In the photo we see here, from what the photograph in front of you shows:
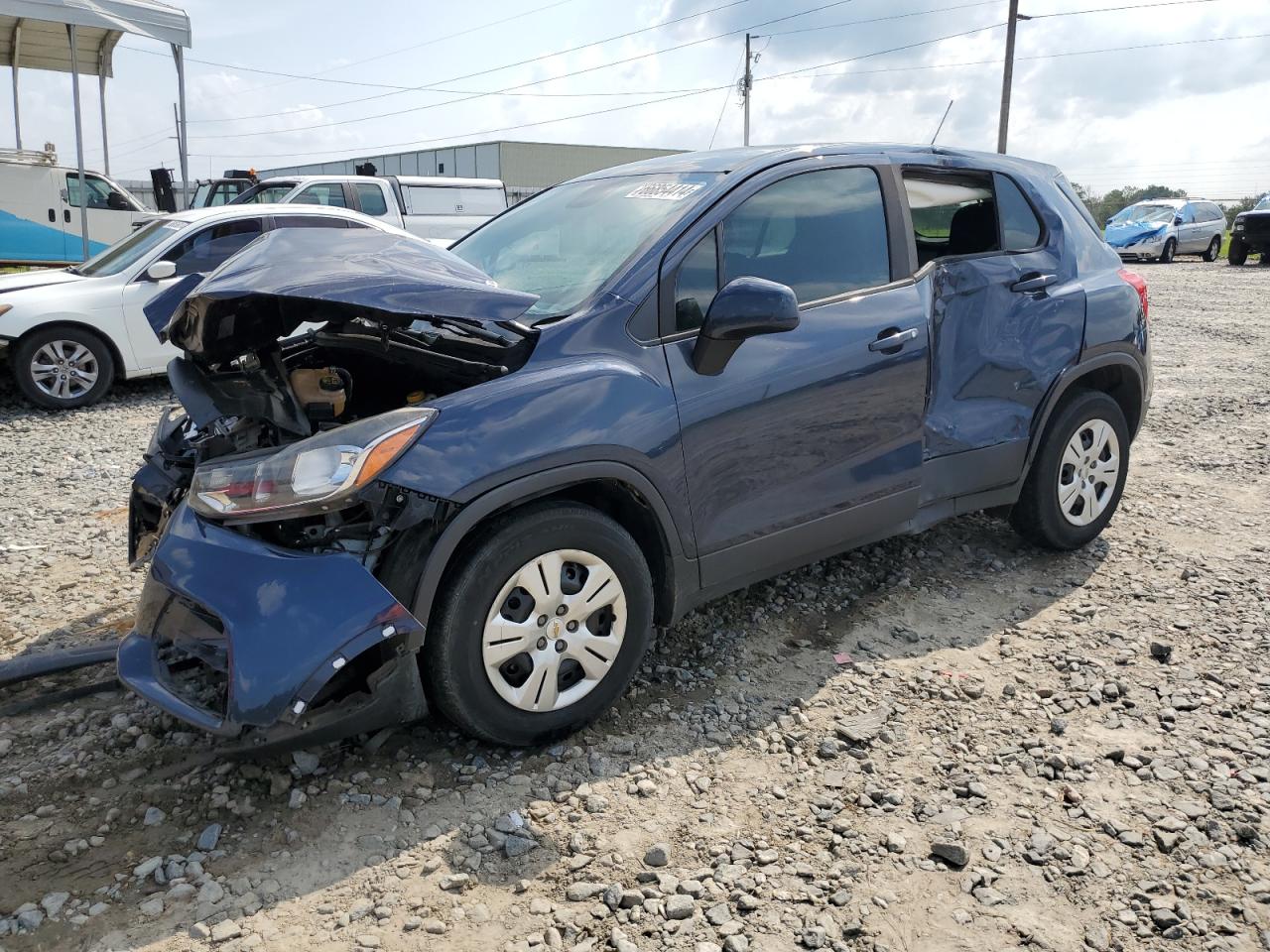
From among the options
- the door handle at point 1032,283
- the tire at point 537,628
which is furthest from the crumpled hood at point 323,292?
the door handle at point 1032,283

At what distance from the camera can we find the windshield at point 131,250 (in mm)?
8203

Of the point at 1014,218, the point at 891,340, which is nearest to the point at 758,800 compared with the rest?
the point at 891,340

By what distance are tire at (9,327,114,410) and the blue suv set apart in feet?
16.4

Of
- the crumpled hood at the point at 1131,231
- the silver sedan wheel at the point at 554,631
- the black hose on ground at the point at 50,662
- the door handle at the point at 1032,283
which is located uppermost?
the crumpled hood at the point at 1131,231

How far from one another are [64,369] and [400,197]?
253 inches

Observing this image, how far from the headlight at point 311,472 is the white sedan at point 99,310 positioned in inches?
203

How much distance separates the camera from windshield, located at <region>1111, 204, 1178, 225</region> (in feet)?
81.6

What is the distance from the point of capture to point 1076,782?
2.99 m

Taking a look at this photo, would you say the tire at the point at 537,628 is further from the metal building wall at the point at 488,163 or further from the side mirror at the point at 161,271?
the metal building wall at the point at 488,163

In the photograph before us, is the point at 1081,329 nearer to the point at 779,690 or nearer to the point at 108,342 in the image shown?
the point at 779,690

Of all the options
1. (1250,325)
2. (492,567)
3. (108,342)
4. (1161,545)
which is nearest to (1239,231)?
(1250,325)

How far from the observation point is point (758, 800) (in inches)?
114

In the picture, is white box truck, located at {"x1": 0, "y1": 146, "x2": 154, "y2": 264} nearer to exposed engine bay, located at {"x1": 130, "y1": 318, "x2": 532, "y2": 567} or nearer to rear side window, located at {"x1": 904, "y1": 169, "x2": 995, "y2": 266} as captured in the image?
exposed engine bay, located at {"x1": 130, "y1": 318, "x2": 532, "y2": 567}

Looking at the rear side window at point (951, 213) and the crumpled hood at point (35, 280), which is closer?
the rear side window at point (951, 213)
